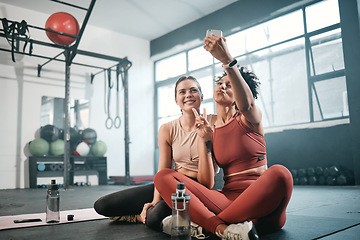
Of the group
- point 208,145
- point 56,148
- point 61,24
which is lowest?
point 208,145

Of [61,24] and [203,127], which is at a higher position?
[61,24]

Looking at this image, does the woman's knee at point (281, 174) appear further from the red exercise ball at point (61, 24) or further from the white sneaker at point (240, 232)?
the red exercise ball at point (61, 24)

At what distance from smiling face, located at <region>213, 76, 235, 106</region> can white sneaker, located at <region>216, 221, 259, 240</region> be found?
0.58m

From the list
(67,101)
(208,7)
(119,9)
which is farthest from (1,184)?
(208,7)

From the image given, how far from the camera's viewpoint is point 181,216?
1.41 metres

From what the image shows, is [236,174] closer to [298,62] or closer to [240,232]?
[240,232]

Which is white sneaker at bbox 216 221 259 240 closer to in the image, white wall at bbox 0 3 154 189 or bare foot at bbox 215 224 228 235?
bare foot at bbox 215 224 228 235

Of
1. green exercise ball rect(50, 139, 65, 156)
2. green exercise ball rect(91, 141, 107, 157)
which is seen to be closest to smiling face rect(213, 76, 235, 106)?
green exercise ball rect(50, 139, 65, 156)

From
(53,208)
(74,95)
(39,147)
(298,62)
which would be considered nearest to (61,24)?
(39,147)

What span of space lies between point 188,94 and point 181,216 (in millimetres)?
666

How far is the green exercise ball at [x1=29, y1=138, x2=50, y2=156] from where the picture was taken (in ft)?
19.3

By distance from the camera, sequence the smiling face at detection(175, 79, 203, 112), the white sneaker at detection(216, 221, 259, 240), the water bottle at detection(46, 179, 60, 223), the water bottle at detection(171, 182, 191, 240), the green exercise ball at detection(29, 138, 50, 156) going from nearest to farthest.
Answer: the white sneaker at detection(216, 221, 259, 240), the water bottle at detection(171, 182, 191, 240), the smiling face at detection(175, 79, 203, 112), the water bottle at detection(46, 179, 60, 223), the green exercise ball at detection(29, 138, 50, 156)

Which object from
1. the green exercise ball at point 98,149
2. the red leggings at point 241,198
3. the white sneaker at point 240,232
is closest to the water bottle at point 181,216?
the red leggings at point 241,198

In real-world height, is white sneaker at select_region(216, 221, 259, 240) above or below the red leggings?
below
